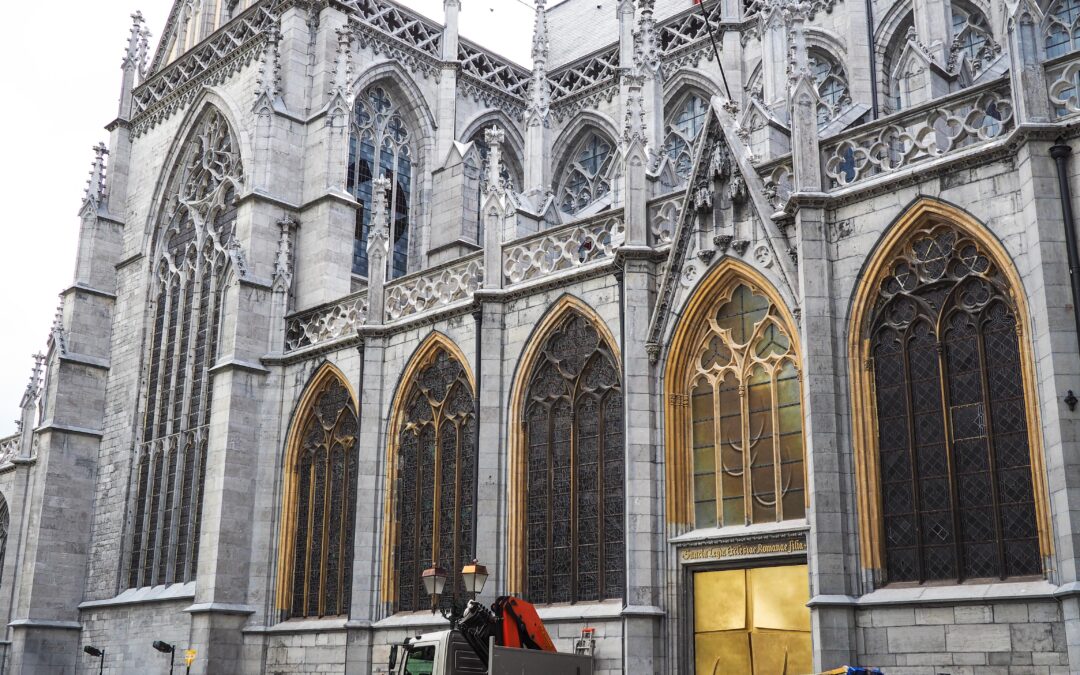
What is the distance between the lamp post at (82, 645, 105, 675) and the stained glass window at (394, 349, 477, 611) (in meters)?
10.4

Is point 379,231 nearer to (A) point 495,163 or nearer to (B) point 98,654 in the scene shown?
(A) point 495,163

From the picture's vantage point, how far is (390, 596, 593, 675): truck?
1582 cm

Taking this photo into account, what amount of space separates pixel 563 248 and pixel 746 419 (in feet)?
17.2

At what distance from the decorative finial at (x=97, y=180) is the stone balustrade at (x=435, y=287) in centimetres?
1447

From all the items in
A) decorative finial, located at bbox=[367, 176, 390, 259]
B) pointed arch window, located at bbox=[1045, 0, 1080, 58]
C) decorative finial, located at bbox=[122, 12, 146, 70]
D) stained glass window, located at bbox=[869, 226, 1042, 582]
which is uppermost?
decorative finial, located at bbox=[122, 12, 146, 70]

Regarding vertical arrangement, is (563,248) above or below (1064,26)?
below

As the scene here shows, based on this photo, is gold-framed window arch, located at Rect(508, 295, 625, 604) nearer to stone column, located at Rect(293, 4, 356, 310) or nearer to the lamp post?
stone column, located at Rect(293, 4, 356, 310)

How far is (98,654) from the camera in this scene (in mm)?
28594

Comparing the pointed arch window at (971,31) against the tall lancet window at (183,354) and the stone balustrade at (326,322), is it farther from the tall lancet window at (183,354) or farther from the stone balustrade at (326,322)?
the tall lancet window at (183,354)

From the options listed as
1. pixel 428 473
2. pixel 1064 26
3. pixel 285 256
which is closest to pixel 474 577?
pixel 428 473

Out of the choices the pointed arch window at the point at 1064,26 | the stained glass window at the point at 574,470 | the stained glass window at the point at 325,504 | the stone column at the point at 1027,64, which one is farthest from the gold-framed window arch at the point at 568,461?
the pointed arch window at the point at 1064,26

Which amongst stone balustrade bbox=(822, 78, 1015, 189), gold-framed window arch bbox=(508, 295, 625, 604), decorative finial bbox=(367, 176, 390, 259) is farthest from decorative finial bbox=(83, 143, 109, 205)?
stone balustrade bbox=(822, 78, 1015, 189)

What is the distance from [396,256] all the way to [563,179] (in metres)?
5.77

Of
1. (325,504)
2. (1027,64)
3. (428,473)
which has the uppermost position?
(1027,64)
